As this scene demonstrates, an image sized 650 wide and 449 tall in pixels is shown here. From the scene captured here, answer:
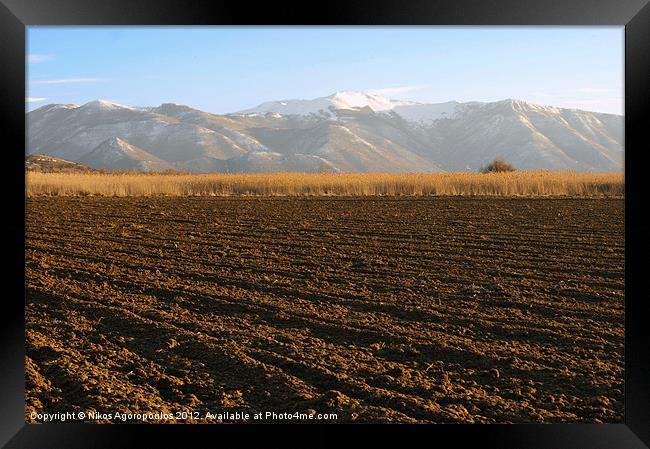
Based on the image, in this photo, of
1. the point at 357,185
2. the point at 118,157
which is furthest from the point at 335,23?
the point at 118,157

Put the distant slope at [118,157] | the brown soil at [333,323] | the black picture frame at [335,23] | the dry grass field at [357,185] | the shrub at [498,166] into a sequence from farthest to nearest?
the distant slope at [118,157]
the shrub at [498,166]
the dry grass field at [357,185]
the brown soil at [333,323]
the black picture frame at [335,23]

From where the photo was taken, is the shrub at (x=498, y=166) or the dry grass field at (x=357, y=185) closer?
the dry grass field at (x=357, y=185)

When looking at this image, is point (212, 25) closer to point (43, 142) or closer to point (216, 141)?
point (216, 141)

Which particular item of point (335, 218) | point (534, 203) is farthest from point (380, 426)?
point (534, 203)

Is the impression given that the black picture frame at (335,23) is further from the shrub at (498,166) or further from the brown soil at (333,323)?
the shrub at (498,166)

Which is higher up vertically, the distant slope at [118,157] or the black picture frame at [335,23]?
the distant slope at [118,157]

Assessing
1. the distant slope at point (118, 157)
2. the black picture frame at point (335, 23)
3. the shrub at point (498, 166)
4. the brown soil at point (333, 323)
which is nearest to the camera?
the black picture frame at point (335, 23)

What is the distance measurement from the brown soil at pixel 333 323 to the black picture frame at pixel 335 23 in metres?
0.25

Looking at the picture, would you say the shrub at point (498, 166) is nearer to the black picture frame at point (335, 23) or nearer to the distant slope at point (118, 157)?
the black picture frame at point (335, 23)


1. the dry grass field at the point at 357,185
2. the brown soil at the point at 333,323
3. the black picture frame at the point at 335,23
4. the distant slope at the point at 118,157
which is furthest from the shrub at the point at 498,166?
the distant slope at the point at 118,157

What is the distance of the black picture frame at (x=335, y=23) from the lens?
2.38 m

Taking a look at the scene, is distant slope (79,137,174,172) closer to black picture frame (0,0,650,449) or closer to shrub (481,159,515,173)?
shrub (481,159,515,173)

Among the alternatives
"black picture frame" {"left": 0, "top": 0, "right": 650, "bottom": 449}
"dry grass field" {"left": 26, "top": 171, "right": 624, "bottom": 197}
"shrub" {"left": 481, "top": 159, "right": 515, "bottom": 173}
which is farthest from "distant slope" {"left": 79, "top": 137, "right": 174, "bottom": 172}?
"black picture frame" {"left": 0, "top": 0, "right": 650, "bottom": 449}

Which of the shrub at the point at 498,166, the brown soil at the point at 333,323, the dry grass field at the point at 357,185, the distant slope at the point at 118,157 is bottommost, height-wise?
the brown soil at the point at 333,323
